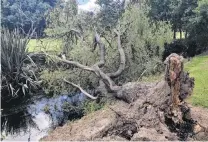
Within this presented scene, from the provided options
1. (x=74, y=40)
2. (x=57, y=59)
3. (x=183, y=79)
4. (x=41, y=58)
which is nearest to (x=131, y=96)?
(x=183, y=79)

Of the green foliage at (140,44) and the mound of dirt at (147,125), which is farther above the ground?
the green foliage at (140,44)

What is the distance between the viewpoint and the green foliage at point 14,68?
22734mm

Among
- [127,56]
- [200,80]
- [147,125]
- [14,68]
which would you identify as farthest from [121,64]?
[14,68]

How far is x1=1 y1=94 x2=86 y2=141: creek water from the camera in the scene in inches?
639

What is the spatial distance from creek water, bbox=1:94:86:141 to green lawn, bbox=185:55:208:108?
5.58 meters

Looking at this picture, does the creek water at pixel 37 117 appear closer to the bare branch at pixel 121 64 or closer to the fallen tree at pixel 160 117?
the bare branch at pixel 121 64

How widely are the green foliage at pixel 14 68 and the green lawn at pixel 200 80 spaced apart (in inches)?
388

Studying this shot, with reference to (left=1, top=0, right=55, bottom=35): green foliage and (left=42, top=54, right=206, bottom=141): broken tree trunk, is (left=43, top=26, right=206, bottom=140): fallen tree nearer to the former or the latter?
(left=42, top=54, right=206, bottom=141): broken tree trunk

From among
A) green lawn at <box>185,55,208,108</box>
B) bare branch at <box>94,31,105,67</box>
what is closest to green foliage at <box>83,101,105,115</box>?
bare branch at <box>94,31,105,67</box>

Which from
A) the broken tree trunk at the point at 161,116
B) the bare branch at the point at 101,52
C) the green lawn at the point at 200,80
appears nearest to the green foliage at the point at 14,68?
the bare branch at the point at 101,52

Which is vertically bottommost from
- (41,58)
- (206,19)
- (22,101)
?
(22,101)

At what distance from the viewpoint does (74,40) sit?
78.8ft

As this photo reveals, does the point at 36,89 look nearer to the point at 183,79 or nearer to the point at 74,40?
the point at 74,40

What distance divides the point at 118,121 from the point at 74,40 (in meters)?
12.7
